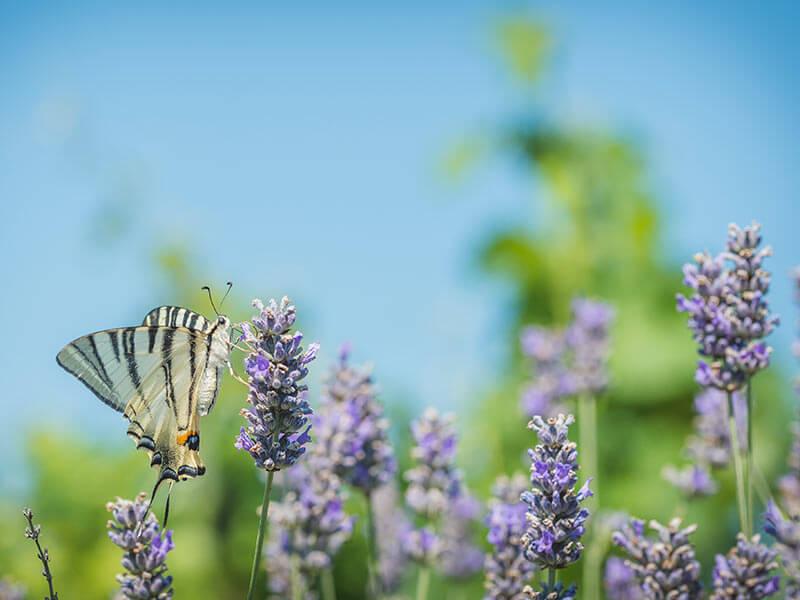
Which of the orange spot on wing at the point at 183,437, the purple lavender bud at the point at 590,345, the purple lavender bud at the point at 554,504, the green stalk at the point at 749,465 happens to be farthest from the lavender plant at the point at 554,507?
the purple lavender bud at the point at 590,345

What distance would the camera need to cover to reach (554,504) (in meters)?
1.39

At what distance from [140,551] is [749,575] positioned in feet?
3.49

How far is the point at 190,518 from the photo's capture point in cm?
455

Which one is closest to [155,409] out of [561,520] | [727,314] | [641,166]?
[561,520]

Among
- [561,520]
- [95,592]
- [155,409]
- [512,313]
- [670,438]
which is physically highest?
[512,313]

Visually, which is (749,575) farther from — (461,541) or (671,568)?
(461,541)

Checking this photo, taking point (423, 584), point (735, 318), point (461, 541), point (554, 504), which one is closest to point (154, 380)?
point (423, 584)

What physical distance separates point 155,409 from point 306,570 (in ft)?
1.77

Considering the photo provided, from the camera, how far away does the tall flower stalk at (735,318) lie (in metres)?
1.62

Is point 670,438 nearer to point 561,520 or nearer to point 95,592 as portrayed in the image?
point 95,592

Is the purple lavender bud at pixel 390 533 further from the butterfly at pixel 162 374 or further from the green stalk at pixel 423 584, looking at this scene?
the butterfly at pixel 162 374

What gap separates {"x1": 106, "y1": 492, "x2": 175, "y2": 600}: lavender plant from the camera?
4.51ft

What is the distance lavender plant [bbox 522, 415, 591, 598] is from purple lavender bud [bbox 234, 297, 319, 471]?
1.39 ft

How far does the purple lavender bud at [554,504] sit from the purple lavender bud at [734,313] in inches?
17.0
